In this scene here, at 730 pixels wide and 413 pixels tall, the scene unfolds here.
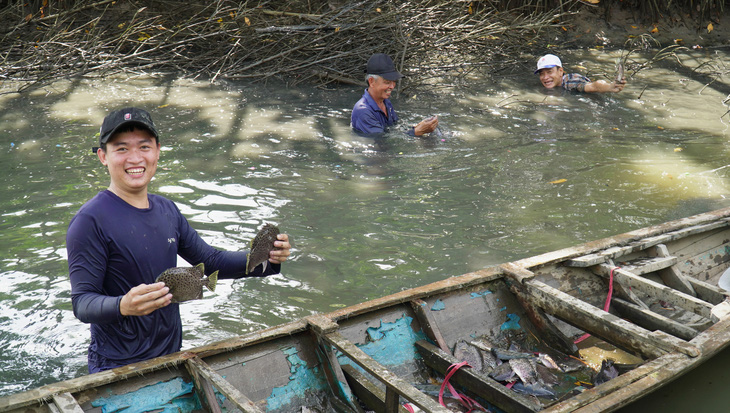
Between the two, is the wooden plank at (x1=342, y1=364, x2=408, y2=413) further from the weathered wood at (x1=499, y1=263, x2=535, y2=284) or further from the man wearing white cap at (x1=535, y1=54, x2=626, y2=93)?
the man wearing white cap at (x1=535, y1=54, x2=626, y2=93)

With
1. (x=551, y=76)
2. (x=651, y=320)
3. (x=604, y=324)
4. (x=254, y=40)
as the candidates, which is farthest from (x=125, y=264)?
(x=254, y=40)

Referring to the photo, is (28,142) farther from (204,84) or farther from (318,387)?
A: (318,387)

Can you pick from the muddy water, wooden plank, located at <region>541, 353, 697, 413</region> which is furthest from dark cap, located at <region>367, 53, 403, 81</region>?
wooden plank, located at <region>541, 353, 697, 413</region>

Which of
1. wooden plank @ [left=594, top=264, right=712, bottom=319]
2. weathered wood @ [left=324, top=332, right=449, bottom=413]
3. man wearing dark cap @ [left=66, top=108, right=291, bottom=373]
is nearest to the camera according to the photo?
man wearing dark cap @ [left=66, top=108, right=291, bottom=373]

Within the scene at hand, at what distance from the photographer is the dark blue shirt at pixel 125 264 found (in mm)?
2488

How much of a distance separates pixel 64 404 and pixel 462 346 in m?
2.18

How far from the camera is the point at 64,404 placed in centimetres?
260

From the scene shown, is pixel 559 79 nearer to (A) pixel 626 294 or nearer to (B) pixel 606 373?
(A) pixel 626 294

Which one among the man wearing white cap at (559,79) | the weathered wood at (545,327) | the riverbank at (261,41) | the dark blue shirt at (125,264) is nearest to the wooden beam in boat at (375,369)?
the dark blue shirt at (125,264)

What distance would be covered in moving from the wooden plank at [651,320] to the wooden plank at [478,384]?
3.72 ft

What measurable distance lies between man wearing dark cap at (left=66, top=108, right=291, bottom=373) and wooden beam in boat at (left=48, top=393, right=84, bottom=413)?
0.26 m

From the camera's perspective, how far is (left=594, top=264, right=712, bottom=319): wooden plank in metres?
3.96

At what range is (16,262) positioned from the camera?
5.02 m

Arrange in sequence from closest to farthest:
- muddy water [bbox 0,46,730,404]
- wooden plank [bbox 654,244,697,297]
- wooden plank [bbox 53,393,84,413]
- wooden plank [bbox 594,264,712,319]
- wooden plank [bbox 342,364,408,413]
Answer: wooden plank [bbox 53,393,84,413] < wooden plank [bbox 342,364,408,413] < wooden plank [bbox 594,264,712,319] < wooden plank [bbox 654,244,697,297] < muddy water [bbox 0,46,730,404]
